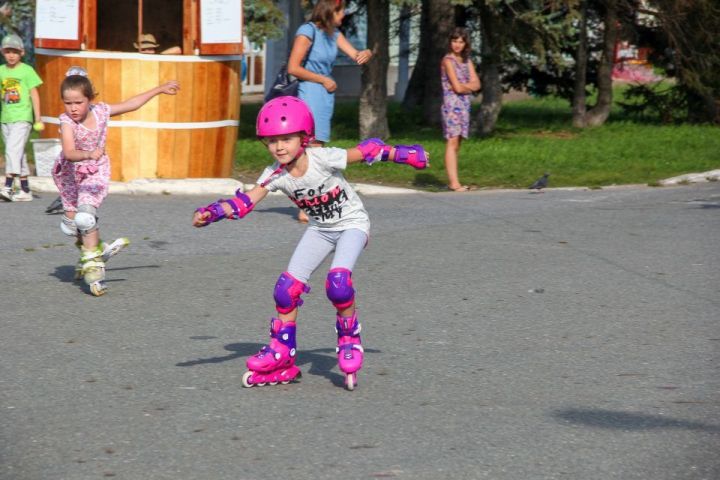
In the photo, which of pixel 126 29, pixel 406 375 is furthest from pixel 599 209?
pixel 126 29

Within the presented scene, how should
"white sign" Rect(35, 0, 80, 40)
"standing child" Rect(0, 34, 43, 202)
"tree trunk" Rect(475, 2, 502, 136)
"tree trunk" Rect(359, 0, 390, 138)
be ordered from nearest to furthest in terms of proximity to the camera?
"standing child" Rect(0, 34, 43, 202)
"white sign" Rect(35, 0, 80, 40)
"tree trunk" Rect(359, 0, 390, 138)
"tree trunk" Rect(475, 2, 502, 136)

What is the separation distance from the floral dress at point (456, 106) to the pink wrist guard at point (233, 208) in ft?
24.6

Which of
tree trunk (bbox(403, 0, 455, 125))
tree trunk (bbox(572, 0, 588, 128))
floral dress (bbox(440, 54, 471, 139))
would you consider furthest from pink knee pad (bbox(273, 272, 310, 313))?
tree trunk (bbox(572, 0, 588, 128))

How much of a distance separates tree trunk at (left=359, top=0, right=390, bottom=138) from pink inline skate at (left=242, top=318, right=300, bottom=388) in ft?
39.3

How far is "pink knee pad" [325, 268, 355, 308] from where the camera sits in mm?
5805

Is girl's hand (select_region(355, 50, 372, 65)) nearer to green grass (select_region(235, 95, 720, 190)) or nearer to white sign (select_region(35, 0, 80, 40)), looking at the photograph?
green grass (select_region(235, 95, 720, 190))

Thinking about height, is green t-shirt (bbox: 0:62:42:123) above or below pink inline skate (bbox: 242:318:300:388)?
above

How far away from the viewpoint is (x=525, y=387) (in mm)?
5938

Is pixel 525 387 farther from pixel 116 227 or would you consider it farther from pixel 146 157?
pixel 146 157

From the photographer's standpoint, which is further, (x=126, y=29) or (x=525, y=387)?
(x=126, y=29)

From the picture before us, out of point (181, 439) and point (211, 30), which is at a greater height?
point (211, 30)

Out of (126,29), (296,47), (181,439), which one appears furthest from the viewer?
(126,29)

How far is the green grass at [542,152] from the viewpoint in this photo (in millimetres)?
14547

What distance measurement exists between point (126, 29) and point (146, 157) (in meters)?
3.89
